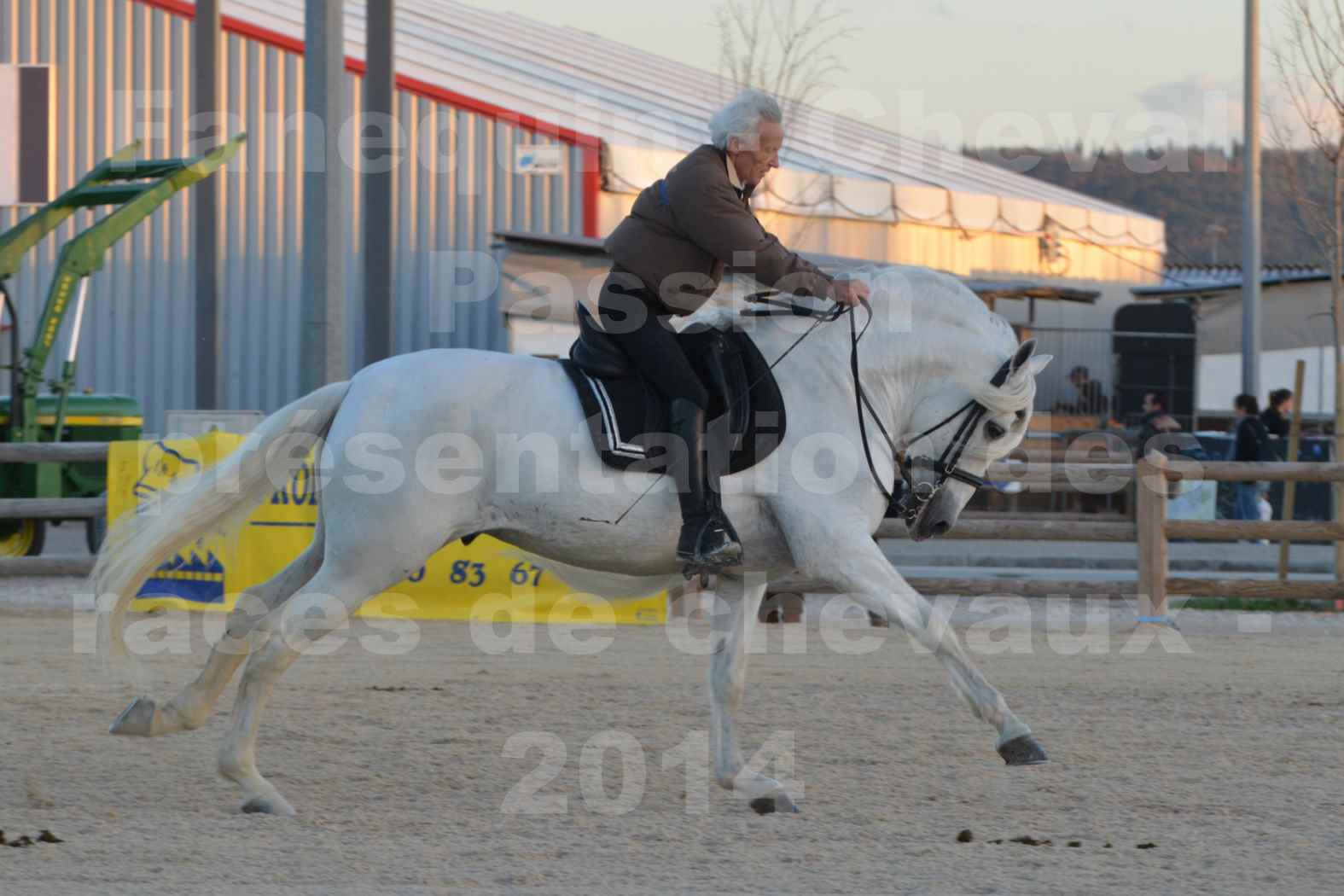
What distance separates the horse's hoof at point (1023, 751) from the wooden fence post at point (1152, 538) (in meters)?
6.53

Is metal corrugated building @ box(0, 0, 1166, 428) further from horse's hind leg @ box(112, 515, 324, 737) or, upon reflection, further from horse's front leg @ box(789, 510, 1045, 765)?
horse's front leg @ box(789, 510, 1045, 765)

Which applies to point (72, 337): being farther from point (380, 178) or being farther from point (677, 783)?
point (677, 783)

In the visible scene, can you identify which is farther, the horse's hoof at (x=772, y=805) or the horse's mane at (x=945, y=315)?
the horse's mane at (x=945, y=315)

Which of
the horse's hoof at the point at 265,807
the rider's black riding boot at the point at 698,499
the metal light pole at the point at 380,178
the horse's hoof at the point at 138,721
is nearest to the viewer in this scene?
the horse's hoof at the point at 265,807

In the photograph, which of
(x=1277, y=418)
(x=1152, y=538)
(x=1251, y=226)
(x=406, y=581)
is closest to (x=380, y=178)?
(x=406, y=581)

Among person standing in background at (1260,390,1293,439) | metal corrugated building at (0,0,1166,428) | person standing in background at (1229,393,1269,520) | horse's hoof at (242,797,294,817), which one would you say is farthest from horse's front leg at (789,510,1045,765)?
metal corrugated building at (0,0,1166,428)

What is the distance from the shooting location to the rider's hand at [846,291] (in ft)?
19.7

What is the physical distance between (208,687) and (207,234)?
44.6 ft

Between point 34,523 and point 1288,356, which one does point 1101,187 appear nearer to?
point 1288,356

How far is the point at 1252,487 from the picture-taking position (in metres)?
15.8

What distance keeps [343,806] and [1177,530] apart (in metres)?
7.75

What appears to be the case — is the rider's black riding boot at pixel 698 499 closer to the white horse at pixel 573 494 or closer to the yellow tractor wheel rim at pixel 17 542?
the white horse at pixel 573 494

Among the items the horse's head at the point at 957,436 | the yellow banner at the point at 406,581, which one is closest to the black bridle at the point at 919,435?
→ the horse's head at the point at 957,436

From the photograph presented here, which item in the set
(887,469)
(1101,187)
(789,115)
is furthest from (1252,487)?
(1101,187)
